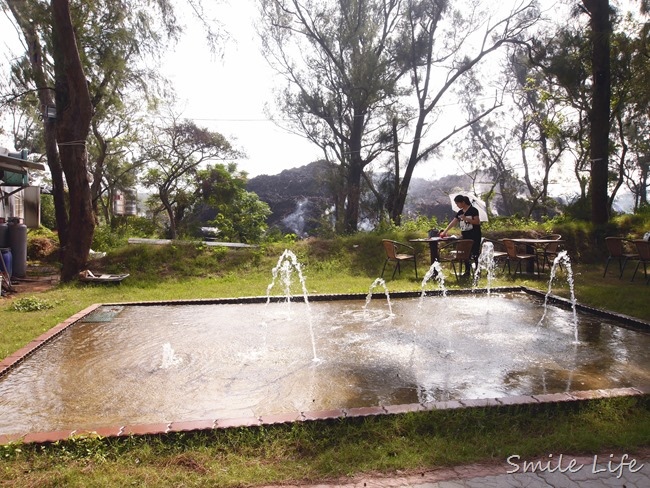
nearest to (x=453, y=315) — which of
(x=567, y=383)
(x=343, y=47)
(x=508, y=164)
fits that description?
(x=567, y=383)

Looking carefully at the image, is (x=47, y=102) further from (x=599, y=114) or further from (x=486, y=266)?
(x=599, y=114)

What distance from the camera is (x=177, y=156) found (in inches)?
875

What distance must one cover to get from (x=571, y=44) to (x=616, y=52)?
1229 millimetres

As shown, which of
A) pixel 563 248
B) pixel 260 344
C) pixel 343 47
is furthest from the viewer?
pixel 343 47

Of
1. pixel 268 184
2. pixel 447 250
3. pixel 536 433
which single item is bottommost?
pixel 536 433

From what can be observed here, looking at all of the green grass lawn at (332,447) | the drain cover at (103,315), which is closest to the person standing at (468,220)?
the green grass lawn at (332,447)

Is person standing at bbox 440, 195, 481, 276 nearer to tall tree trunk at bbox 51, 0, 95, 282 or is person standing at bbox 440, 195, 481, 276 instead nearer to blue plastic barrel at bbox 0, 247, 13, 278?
tall tree trunk at bbox 51, 0, 95, 282

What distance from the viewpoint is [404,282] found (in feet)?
29.7

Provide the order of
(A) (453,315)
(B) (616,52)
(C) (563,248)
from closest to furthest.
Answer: (A) (453,315) → (C) (563,248) → (B) (616,52)

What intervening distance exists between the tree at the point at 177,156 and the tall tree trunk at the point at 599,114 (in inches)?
608

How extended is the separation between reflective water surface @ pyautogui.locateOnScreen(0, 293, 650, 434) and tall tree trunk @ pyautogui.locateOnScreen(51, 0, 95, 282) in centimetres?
374

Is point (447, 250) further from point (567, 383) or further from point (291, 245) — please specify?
point (567, 383)

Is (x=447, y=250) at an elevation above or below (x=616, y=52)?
below

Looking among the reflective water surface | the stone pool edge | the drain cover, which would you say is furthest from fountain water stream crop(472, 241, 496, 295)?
the drain cover
